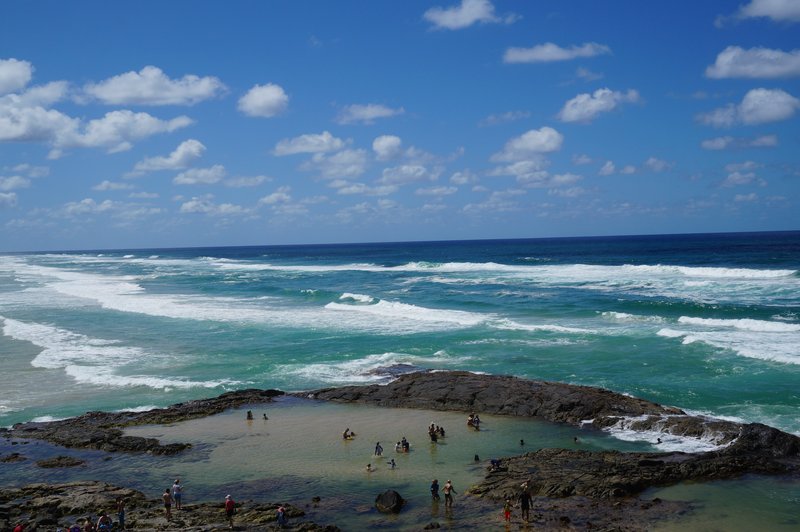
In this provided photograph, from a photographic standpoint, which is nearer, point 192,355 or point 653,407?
point 653,407

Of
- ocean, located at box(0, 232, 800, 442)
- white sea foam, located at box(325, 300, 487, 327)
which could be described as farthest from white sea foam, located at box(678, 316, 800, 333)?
white sea foam, located at box(325, 300, 487, 327)

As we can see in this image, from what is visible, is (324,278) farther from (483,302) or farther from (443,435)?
(443,435)

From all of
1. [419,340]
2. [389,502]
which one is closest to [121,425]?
[389,502]

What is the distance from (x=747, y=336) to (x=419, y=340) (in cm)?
1860

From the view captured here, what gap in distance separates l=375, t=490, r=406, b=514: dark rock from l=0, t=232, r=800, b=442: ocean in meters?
9.64

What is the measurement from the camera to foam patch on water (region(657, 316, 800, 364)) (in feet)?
106

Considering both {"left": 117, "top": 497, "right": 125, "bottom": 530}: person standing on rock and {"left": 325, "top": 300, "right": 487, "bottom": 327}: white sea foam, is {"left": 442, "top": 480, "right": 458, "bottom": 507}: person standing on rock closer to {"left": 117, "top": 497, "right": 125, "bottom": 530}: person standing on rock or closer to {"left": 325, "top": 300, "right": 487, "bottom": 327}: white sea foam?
{"left": 117, "top": 497, "right": 125, "bottom": 530}: person standing on rock

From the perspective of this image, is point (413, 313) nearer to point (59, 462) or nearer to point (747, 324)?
point (747, 324)

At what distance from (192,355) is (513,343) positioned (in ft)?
61.1

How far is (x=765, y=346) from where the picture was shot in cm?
3394

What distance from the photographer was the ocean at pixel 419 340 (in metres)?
29.3

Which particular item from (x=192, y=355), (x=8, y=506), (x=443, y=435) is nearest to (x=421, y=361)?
(x=443, y=435)

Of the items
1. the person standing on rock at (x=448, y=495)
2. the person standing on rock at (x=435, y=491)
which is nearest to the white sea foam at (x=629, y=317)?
the person standing on rock at (x=435, y=491)

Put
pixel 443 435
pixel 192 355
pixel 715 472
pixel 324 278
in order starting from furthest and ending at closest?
1. pixel 324 278
2. pixel 192 355
3. pixel 443 435
4. pixel 715 472
